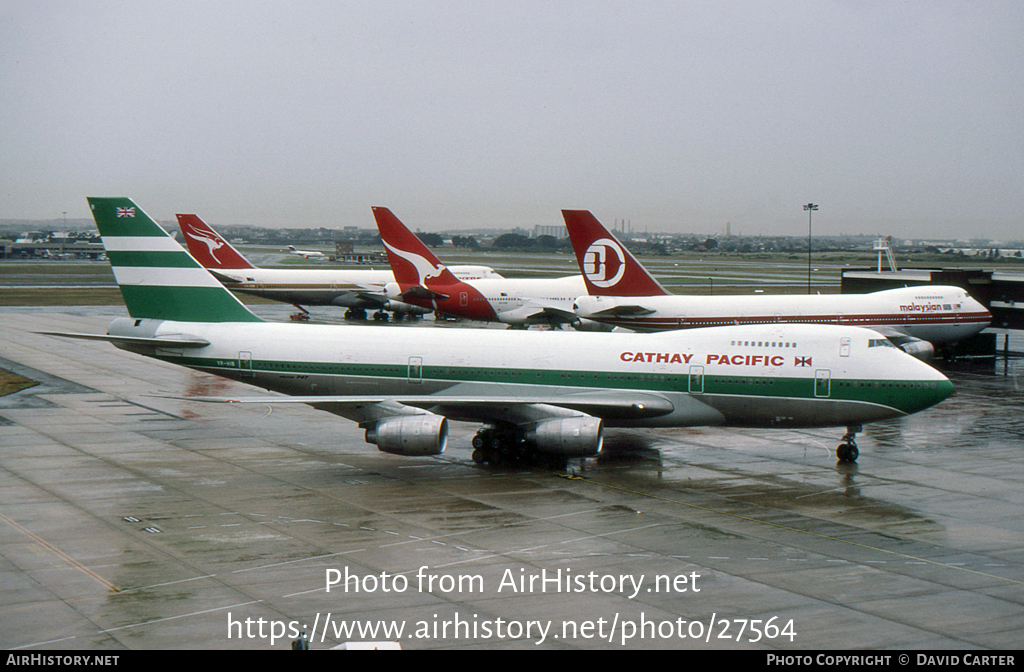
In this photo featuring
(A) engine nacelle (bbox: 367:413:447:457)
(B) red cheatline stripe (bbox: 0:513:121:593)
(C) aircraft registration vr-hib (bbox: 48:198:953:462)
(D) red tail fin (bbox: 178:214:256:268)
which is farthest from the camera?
(D) red tail fin (bbox: 178:214:256:268)

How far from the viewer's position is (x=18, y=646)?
52.0 ft

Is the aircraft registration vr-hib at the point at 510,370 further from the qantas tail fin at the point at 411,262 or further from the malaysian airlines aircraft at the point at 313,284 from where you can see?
the malaysian airlines aircraft at the point at 313,284

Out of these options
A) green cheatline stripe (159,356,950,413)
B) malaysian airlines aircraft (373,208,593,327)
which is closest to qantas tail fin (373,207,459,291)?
malaysian airlines aircraft (373,208,593,327)

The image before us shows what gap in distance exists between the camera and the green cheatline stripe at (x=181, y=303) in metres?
34.1

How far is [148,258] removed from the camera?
34000 millimetres

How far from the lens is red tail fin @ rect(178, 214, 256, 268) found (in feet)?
290

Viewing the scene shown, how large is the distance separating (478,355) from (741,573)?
14395 mm

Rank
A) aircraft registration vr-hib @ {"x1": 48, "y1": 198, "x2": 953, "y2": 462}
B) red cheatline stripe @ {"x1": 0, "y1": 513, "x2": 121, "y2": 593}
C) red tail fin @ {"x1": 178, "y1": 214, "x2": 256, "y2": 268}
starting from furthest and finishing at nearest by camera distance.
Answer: red tail fin @ {"x1": 178, "y1": 214, "x2": 256, "y2": 268}, aircraft registration vr-hib @ {"x1": 48, "y1": 198, "x2": 953, "y2": 462}, red cheatline stripe @ {"x1": 0, "y1": 513, "x2": 121, "y2": 593}

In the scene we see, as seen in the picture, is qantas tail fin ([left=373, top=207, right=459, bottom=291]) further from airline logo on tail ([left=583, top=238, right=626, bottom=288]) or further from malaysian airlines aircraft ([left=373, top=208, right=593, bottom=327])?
airline logo on tail ([left=583, top=238, right=626, bottom=288])

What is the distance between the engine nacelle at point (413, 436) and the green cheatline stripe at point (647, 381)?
3693 millimetres

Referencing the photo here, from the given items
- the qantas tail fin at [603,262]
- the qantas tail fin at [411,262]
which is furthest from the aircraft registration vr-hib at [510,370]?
the qantas tail fin at [411,262]

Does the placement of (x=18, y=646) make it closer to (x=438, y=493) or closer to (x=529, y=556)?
(x=529, y=556)

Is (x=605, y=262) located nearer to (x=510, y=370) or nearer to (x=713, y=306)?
(x=713, y=306)

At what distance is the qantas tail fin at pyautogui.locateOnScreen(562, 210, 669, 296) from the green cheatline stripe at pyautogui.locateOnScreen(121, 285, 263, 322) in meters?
23.4
